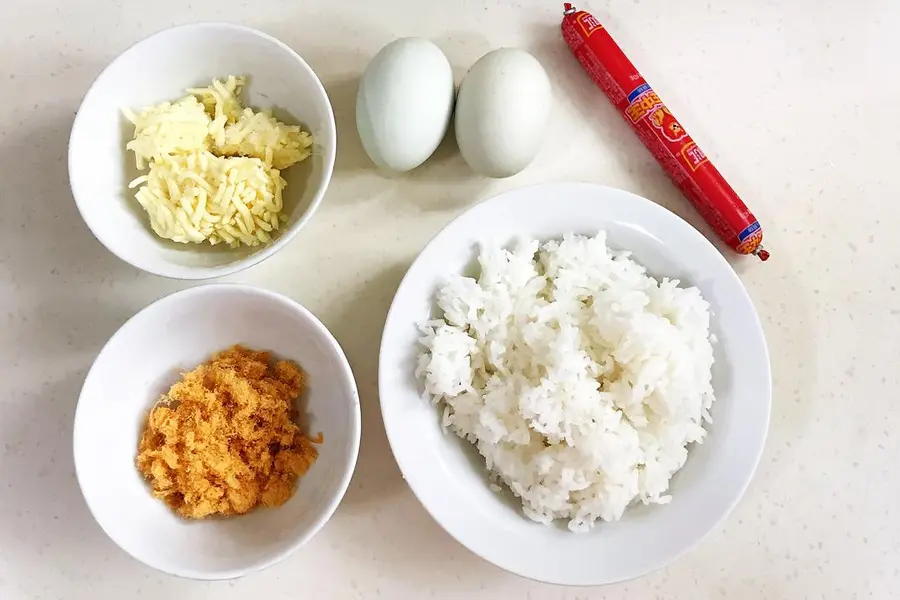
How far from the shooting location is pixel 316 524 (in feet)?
2.94

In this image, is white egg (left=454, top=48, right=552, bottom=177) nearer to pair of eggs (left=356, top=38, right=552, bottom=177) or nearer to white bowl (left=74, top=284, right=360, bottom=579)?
pair of eggs (left=356, top=38, right=552, bottom=177)

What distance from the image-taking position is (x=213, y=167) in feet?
3.15

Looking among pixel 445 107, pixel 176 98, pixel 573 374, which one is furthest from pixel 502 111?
pixel 176 98

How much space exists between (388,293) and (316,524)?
0.33 m

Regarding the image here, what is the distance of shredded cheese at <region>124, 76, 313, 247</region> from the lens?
95cm

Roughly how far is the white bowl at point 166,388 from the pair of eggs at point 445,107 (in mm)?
247

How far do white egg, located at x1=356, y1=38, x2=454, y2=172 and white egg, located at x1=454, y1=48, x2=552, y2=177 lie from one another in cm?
4

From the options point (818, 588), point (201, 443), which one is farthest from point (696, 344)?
point (201, 443)

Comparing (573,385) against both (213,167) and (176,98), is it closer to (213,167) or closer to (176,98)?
(213,167)

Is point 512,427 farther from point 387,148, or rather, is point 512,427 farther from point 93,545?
point 93,545

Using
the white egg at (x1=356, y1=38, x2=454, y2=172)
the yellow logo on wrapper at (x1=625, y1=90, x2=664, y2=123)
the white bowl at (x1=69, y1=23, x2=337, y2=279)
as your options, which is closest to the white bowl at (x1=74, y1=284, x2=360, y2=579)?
the white bowl at (x1=69, y1=23, x2=337, y2=279)

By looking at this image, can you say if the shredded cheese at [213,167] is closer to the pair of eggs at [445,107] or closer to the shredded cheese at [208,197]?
the shredded cheese at [208,197]

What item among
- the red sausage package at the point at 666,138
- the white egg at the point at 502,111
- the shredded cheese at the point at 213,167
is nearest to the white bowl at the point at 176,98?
the shredded cheese at the point at 213,167

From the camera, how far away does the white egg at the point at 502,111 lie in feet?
3.14
